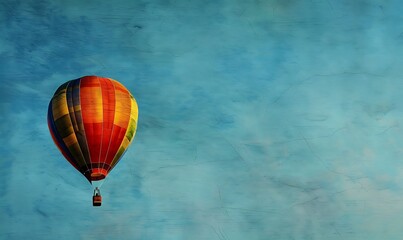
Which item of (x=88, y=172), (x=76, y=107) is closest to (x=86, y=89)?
(x=76, y=107)

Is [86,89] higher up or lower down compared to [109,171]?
higher up

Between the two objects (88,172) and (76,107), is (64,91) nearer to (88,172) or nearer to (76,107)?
(76,107)

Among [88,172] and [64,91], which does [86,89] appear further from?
[88,172]
